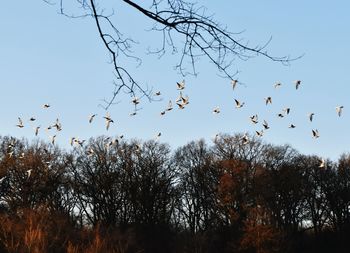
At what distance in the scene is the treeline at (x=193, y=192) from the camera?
4703cm

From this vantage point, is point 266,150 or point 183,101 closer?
point 183,101

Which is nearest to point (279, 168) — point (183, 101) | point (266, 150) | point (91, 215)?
point (266, 150)

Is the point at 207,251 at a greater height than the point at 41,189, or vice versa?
the point at 41,189

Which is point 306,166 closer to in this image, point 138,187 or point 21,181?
point 138,187

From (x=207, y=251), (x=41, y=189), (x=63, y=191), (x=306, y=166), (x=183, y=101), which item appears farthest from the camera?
(x=306, y=166)

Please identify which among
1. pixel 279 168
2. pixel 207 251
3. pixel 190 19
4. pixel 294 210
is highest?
pixel 279 168

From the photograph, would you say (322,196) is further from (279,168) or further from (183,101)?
(183,101)

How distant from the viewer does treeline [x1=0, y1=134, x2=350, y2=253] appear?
47031 millimetres

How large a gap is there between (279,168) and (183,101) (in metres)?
47.5

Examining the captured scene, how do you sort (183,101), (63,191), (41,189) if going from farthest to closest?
1. (63,191)
2. (41,189)
3. (183,101)

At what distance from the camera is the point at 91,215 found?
53.1m

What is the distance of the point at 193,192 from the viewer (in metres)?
56.6

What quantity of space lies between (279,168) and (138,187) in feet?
43.6

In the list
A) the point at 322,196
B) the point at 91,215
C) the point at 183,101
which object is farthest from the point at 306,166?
the point at 183,101
